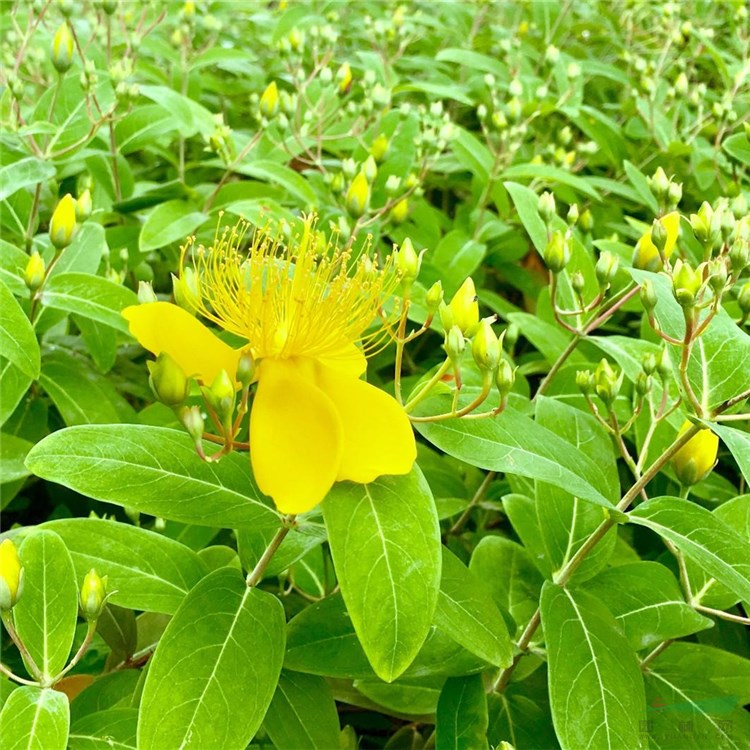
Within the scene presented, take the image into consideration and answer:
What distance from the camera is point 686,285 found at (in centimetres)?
79

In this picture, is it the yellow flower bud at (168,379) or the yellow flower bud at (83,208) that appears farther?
the yellow flower bud at (83,208)

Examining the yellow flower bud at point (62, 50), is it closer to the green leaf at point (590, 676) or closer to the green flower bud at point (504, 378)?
the green flower bud at point (504, 378)

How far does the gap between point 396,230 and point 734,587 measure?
42.9 inches

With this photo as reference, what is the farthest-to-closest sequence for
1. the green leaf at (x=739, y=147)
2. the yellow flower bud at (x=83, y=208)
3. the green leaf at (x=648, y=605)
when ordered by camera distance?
the green leaf at (x=739, y=147) < the yellow flower bud at (x=83, y=208) < the green leaf at (x=648, y=605)

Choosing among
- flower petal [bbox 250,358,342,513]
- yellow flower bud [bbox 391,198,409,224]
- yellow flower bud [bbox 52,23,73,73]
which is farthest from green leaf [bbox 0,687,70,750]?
yellow flower bud [bbox 52,23,73,73]

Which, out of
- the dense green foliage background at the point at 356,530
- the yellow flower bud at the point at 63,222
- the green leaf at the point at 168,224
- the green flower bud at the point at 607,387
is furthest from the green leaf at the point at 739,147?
the yellow flower bud at the point at 63,222

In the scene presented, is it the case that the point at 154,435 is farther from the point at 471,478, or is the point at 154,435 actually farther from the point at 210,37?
the point at 210,37

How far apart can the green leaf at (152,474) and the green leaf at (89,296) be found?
37 cm

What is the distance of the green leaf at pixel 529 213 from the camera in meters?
1.18

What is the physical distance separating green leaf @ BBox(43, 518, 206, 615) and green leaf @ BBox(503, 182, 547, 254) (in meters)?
0.64

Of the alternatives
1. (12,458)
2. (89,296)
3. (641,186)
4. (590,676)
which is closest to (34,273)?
(89,296)

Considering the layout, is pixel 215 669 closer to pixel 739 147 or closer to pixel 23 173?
pixel 23 173

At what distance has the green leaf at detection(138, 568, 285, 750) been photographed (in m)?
0.70

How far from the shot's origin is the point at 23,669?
1019 mm
